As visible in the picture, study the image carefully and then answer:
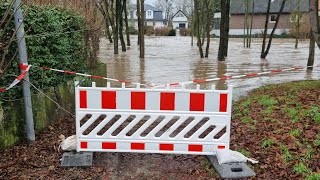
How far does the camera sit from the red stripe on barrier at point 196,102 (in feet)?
15.4

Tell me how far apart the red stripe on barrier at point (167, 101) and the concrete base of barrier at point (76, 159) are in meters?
1.22

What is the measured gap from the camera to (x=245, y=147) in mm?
5422

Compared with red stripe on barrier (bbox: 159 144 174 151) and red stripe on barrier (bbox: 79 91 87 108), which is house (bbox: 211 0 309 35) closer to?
red stripe on barrier (bbox: 159 144 174 151)

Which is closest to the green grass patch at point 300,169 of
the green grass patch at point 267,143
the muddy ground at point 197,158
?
the muddy ground at point 197,158

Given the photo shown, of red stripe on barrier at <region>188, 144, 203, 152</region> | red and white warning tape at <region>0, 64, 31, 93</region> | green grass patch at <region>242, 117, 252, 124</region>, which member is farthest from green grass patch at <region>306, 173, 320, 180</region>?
red and white warning tape at <region>0, 64, 31, 93</region>

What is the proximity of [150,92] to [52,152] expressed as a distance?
1780 mm

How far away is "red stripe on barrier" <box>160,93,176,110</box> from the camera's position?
474cm

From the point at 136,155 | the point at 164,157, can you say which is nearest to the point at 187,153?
the point at 164,157

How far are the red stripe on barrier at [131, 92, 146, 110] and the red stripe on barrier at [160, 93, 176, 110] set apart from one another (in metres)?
0.24

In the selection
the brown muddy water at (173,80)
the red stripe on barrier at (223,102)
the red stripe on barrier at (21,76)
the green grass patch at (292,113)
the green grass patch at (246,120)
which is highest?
the red stripe on barrier at (21,76)

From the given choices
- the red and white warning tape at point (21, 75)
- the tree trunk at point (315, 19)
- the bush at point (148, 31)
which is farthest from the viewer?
the bush at point (148, 31)

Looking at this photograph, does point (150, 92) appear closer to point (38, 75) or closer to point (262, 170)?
point (262, 170)

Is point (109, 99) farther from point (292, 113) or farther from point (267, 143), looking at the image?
point (292, 113)

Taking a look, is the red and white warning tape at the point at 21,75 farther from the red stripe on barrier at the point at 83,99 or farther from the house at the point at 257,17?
the house at the point at 257,17
